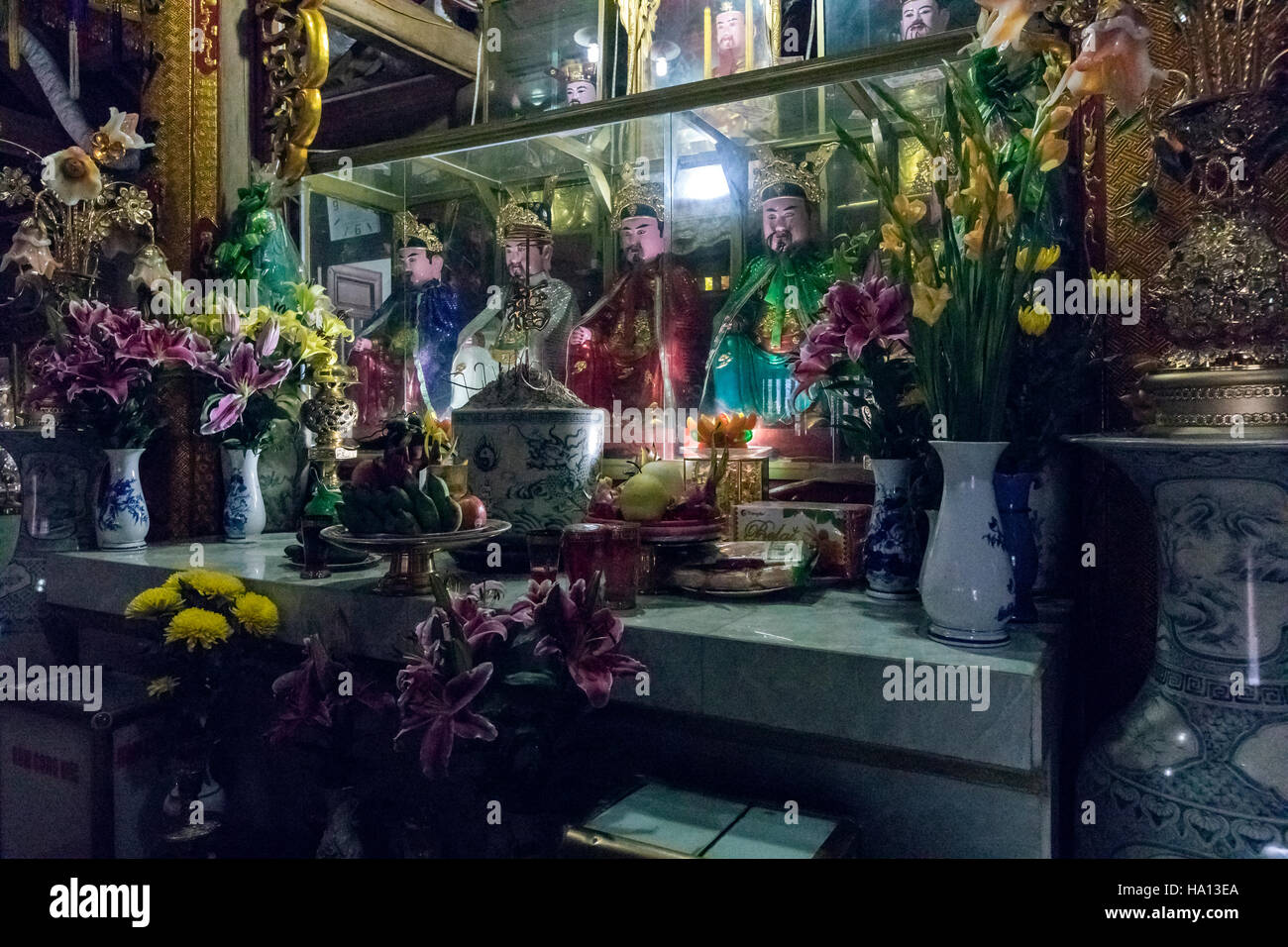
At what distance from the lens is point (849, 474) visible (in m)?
1.55

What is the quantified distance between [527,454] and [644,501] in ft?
0.88

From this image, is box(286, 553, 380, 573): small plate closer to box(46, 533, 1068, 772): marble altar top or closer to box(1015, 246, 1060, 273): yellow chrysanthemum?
box(46, 533, 1068, 772): marble altar top

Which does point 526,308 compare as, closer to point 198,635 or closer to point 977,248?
point 198,635

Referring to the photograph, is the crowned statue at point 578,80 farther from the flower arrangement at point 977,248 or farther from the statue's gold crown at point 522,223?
the flower arrangement at point 977,248

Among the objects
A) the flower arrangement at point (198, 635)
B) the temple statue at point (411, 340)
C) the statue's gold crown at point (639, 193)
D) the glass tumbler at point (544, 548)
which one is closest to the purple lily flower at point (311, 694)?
the flower arrangement at point (198, 635)

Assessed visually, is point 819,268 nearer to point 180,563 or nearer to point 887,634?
point 887,634

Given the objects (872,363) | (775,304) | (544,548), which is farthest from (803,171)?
(544,548)

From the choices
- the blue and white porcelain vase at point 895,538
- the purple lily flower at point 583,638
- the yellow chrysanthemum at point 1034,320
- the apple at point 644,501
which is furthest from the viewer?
the apple at point 644,501

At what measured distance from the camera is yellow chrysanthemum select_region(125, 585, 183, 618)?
4.19 feet

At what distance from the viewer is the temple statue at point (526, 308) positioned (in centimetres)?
197

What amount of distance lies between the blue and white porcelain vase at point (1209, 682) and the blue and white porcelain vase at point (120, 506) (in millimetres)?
1695

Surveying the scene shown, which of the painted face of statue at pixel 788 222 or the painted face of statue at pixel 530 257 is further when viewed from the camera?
the painted face of statue at pixel 530 257

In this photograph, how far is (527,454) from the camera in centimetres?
139

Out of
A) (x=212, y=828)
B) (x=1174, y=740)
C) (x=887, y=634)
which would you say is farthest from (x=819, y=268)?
(x=212, y=828)
